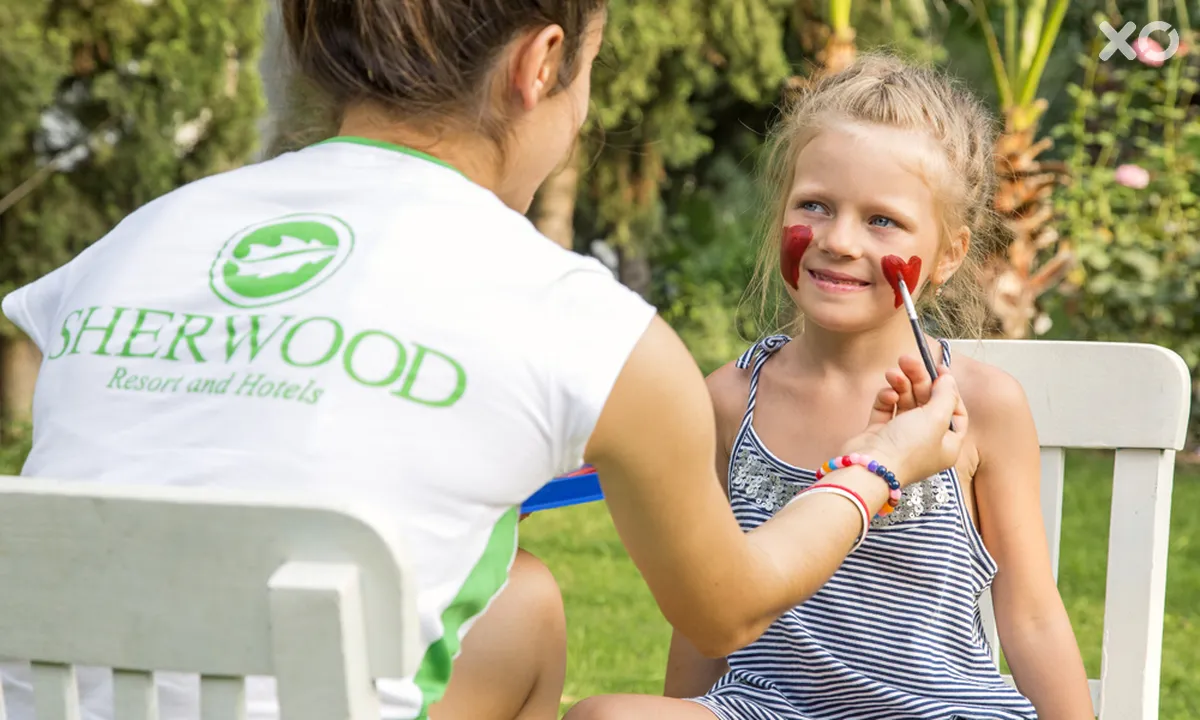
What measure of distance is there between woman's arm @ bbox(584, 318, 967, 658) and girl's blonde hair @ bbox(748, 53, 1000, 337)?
0.65m

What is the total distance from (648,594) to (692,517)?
2.71 meters

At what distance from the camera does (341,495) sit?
1.09 meters

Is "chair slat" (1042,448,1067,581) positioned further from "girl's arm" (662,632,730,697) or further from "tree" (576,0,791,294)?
"tree" (576,0,791,294)

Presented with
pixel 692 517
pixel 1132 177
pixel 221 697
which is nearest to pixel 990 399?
pixel 692 517

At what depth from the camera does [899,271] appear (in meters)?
1.84

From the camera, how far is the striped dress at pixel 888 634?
5.91 feet

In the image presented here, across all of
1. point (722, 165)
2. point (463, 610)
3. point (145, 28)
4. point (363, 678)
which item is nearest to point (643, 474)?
point (463, 610)

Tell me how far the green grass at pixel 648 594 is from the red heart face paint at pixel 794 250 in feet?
4.60

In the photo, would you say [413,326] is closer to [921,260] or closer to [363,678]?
[363,678]

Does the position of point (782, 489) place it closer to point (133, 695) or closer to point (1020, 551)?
point (1020, 551)

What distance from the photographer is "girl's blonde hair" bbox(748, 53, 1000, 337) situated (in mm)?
1935

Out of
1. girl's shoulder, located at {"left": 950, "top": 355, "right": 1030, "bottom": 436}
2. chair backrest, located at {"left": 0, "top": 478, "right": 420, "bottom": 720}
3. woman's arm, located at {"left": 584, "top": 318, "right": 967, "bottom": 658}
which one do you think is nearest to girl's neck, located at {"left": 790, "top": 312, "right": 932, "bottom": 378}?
girl's shoulder, located at {"left": 950, "top": 355, "right": 1030, "bottom": 436}

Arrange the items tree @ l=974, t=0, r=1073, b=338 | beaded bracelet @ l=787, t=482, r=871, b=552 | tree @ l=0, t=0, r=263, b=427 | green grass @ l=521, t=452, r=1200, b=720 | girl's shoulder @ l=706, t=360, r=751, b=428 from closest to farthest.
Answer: beaded bracelet @ l=787, t=482, r=871, b=552 < girl's shoulder @ l=706, t=360, r=751, b=428 < green grass @ l=521, t=452, r=1200, b=720 < tree @ l=0, t=0, r=263, b=427 < tree @ l=974, t=0, r=1073, b=338

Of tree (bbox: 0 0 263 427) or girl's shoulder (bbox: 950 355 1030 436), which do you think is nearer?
girl's shoulder (bbox: 950 355 1030 436)
